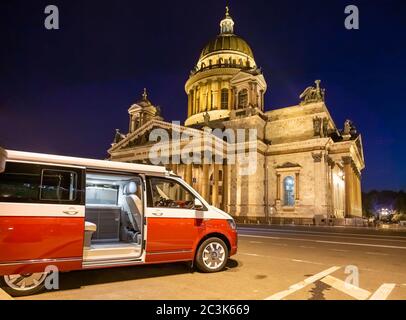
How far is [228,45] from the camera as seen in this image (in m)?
60.0

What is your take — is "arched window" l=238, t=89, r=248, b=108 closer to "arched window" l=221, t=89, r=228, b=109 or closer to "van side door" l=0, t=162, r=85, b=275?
"arched window" l=221, t=89, r=228, b=109

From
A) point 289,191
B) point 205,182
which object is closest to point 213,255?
point 205,182

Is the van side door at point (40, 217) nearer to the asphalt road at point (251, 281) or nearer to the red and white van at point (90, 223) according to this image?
the red and white van at point (90, 223)

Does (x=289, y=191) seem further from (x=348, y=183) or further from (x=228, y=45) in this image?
(x=228, y=45)

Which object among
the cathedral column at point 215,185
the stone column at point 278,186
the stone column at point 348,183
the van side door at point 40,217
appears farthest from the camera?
the stone column at point 278,186

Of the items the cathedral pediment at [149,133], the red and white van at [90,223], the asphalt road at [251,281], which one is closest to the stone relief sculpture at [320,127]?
the cathedral pediment at [149,133]

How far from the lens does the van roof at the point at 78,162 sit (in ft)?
17.7

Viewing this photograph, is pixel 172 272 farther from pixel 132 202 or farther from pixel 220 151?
pixel 220 151

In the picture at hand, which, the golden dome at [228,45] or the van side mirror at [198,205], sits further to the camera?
the golden dome at [228,45]

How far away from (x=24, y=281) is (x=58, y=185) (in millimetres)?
1726

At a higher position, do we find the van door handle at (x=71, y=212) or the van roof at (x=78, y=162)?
the van roof at (x=78, y=162)

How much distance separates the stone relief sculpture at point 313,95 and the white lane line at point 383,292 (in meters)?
36.0

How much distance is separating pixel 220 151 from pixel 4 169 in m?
34.4
